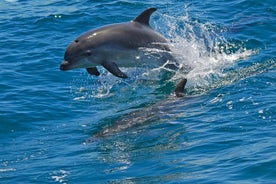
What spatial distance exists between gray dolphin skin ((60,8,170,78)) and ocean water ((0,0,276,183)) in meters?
0.77

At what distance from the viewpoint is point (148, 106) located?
14.3m

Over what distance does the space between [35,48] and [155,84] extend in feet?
16.0

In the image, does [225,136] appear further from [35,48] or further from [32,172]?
[35,48]

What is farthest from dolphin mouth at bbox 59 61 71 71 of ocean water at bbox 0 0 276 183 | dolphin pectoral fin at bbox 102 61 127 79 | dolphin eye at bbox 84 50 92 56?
ocean water at bbox 0 0 276 183

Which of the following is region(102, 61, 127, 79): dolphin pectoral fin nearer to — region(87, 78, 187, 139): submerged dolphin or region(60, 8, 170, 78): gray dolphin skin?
region(60, 8, 170, 78): gray dolphin skin

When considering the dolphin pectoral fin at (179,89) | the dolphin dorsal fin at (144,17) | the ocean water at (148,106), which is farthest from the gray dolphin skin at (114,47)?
the dolphin pectoral fin at (179,89)

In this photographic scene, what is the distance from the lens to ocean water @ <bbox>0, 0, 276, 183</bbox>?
10.9m

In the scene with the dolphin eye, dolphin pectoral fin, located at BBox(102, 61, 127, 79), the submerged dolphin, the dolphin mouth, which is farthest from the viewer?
the dolphin eye

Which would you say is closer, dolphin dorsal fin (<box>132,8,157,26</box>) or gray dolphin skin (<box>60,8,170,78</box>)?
gray dolphin skin (<box>60,8,170,78</box>)

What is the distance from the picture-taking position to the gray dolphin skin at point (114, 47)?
1462 centimetres

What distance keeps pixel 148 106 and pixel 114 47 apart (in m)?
1.52

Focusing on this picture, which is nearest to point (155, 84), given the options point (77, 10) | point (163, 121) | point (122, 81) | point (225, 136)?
point (122, 81)

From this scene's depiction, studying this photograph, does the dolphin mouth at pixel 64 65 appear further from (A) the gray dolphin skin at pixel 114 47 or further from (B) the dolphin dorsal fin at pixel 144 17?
(B) the dolphin dorsal fin at pixel 144 17

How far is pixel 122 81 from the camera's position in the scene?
17000 millimetres
